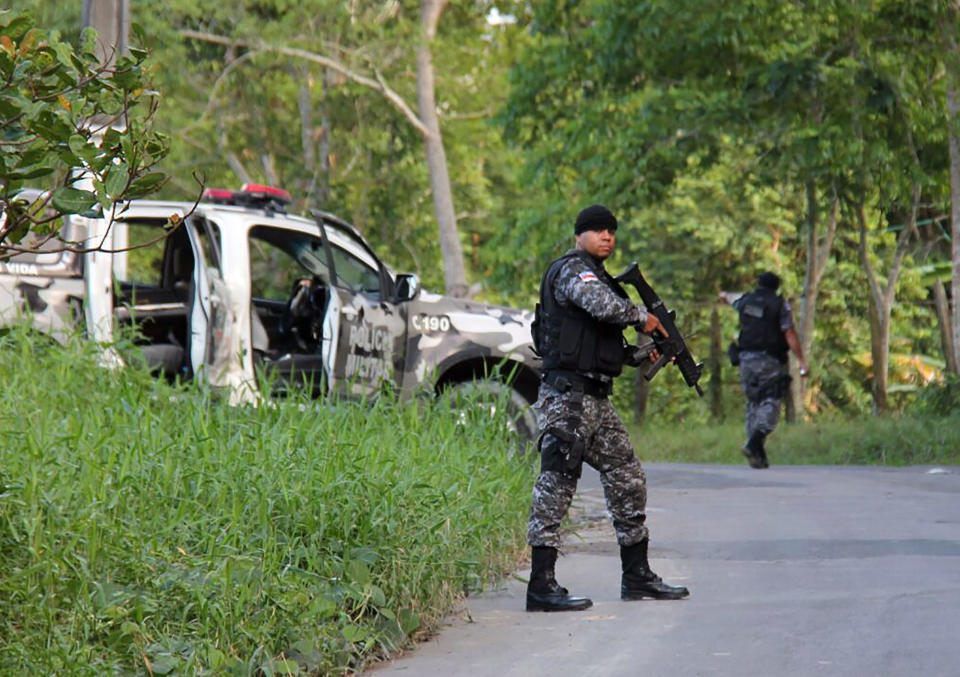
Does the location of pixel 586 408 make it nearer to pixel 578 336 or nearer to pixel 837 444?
pixel 578 336

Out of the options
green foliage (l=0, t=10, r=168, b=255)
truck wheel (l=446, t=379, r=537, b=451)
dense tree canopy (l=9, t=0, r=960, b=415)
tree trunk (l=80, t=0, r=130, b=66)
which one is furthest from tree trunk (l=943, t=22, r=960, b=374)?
green foliage (l=0, t=10, r=168, b=255)

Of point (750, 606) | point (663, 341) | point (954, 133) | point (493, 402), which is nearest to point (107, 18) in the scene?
point (493, 402)

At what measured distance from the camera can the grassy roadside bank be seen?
16734mm

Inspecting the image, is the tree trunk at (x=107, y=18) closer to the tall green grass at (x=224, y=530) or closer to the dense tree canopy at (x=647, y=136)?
the tall green grass at (x=224, y=530)

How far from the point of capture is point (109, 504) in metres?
5.88

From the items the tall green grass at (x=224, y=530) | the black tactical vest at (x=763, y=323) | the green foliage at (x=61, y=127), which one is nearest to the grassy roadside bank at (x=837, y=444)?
the black tactical vest at (x=763, y=323)

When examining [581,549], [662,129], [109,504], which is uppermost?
[662,129]

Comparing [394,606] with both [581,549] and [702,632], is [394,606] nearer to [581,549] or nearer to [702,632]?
[702,632]

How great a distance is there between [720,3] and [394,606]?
14822mm

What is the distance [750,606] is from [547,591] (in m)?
0.90

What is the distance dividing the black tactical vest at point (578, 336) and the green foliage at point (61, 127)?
119 inches

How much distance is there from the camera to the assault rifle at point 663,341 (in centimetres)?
743

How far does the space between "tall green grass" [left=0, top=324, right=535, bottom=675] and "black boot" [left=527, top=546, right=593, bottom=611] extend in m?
0.31

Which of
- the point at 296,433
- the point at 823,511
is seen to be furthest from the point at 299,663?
the point at 823,511
